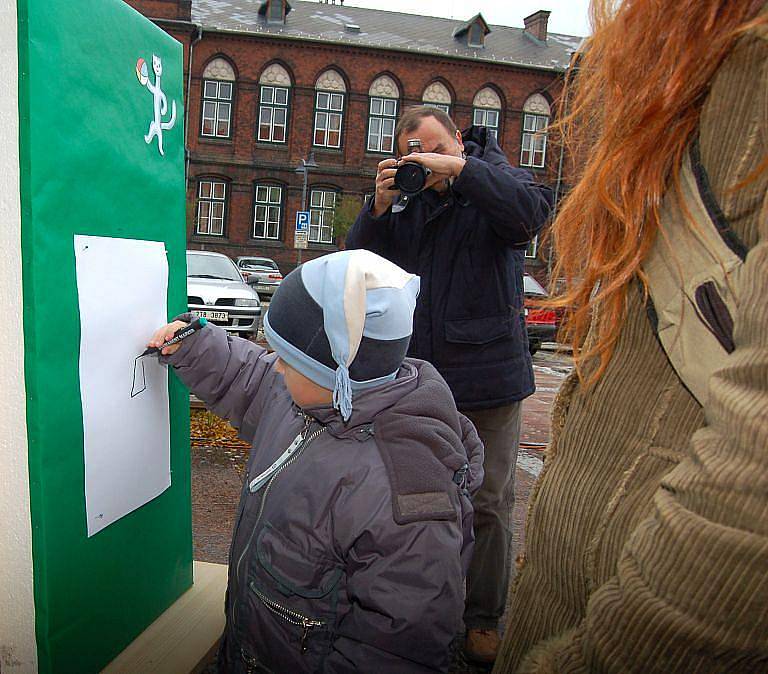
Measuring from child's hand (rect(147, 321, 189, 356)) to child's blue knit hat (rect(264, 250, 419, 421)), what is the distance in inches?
16.0

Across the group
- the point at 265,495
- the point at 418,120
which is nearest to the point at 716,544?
the point at 265,495

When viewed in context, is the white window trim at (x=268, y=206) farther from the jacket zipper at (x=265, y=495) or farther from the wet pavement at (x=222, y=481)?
the jacket zipper at (x=265, y=495)

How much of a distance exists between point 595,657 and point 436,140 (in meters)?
2.02

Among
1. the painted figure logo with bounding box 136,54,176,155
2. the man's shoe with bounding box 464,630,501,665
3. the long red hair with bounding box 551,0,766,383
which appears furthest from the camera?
Result: the man's shoe with bounding box 464,630,501,665

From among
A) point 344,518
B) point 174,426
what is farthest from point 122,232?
point 344,518

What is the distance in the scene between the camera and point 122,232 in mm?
1763

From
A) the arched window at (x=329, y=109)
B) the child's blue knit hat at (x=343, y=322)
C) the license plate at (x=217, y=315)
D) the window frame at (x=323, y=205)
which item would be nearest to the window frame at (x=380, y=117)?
the arched window at (x=329, y=109)

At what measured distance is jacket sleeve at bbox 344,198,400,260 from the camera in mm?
2572

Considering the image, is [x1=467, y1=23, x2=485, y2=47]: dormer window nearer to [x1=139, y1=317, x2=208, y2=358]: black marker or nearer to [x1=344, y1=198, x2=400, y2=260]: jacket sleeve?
[x1=344, y1=198, x2=400, y2=260]: jacket sleeve

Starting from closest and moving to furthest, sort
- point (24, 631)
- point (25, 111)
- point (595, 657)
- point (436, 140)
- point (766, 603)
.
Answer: point (766, 603) < point (595, 657) < point (25, 111) < point (24, 631) < point (436, 140)

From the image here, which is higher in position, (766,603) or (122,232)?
(122,232)

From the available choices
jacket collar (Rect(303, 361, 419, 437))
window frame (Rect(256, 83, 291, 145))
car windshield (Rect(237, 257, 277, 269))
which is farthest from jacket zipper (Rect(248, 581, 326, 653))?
window frame (Rect(256, 83, 291, 145))

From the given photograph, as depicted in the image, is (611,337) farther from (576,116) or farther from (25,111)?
(25,111)

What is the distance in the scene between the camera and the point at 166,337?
1877 mm
